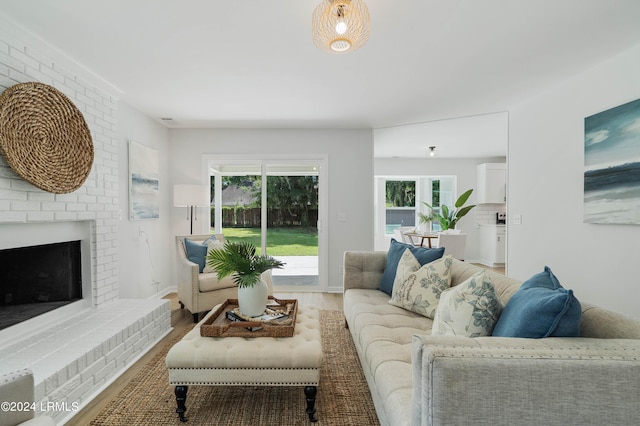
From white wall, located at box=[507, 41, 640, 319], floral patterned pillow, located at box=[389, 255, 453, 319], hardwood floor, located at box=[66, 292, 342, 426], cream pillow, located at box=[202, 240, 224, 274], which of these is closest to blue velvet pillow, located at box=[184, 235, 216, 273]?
cream pillow, located at box=[202, 240, 224, 274]

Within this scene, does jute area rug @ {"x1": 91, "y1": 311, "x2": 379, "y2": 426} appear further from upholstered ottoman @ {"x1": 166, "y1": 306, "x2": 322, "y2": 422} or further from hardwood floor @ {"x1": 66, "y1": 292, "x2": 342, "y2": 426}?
upholstered ottoman @ {"x1": 166, "y1": 306, "x2": 322, "y2": 422}

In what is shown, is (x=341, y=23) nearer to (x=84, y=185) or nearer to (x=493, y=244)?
(x=84, y=185)

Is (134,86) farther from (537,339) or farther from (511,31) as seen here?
(537,339)

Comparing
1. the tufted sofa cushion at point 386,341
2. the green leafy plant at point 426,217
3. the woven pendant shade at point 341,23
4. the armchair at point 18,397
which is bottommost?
the tufted sofa cushion at point 386,341

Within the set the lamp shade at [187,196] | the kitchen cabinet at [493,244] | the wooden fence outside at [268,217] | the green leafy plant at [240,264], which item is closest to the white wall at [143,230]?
the lamp shade at [187,196]

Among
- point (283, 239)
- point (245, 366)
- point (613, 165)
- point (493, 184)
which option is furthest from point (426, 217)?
point (245, 366)

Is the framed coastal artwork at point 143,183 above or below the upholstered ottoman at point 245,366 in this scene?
above

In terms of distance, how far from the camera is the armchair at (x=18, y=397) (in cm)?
99

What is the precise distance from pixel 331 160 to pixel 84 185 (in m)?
3.00

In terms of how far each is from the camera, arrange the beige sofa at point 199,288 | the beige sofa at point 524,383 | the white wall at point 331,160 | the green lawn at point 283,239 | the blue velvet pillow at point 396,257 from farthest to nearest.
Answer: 1. the green lawn at point 283,239
2. the white wall at point 331,160
3. the beige sofa at point 199,288
4. the blue velvet pillow at point 396,257
5. the beige sofa at point 524,383

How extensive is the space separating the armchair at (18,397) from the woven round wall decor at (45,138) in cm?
158

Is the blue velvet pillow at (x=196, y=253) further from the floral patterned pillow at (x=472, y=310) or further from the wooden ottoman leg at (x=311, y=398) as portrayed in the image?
the floral patterned pillow at (x=472, y=310)

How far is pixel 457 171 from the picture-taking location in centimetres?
746

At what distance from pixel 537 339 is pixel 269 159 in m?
4.18
